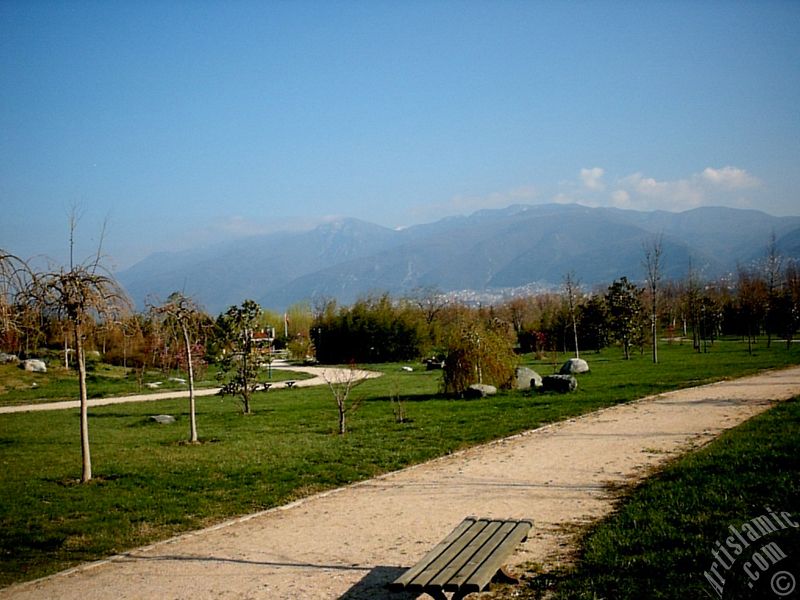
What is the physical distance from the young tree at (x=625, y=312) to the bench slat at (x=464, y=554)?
33618 mm

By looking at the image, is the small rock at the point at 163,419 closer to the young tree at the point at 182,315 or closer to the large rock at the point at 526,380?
the young tree at the point at 182,315

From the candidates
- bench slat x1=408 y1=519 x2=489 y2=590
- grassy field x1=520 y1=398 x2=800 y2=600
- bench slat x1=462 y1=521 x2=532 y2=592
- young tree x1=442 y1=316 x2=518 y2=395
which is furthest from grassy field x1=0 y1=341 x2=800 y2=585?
grassy field x1=520 y1=398 x2=800 y2=600

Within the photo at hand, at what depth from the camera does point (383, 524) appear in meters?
7.54

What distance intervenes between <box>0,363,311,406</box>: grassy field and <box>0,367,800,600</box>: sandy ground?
1671cm

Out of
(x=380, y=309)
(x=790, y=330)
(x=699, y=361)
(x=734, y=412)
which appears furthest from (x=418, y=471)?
(x=380, y=309)

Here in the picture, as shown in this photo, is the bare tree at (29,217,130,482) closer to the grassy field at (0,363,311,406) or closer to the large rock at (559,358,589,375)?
the grassy field at (0,363,311,406)

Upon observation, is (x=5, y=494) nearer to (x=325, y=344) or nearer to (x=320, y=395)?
(x=320, y=395)

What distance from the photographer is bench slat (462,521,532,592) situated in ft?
14.9

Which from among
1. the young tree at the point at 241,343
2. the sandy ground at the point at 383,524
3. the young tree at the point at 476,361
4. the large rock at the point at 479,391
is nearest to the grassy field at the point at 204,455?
the large rock at the point at 479,391

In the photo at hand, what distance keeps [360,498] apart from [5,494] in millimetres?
5258

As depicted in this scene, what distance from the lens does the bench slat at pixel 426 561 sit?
4.69 m

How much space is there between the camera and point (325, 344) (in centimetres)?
5169

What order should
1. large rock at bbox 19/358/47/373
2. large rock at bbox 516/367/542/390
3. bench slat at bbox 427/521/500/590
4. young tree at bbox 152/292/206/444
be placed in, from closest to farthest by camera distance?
bench slat at bbox 427/521/500/590, young tree at bbox 152/292/206/444, large rock at bbox 516/367/542/390, large rock at bbox 19/358/47/373

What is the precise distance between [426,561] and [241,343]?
48.9ft
